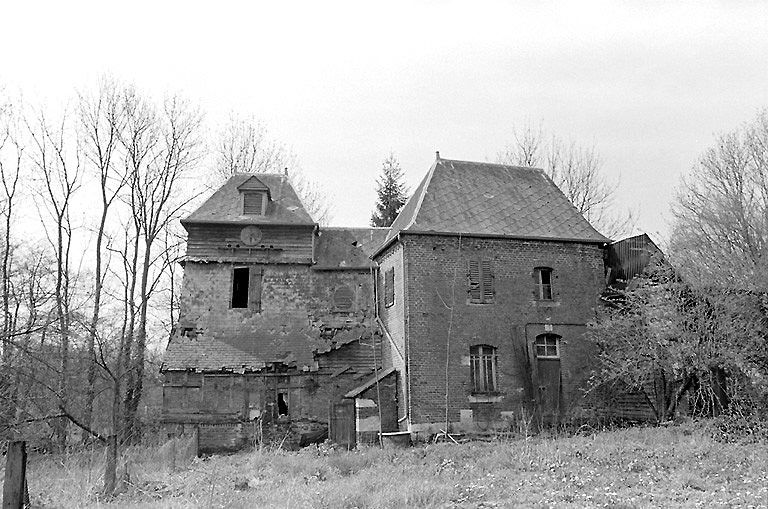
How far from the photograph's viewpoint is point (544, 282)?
19938mm

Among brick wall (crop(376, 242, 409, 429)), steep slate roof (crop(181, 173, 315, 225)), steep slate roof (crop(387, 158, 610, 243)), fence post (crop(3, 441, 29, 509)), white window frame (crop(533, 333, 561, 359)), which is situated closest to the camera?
fence post (crop(3, 441, 29, 509))

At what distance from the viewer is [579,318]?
1969 cm

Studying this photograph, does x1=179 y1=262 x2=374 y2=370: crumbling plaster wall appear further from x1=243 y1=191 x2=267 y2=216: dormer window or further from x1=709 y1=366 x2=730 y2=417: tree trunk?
x1=709 y1=366 x2=730 y2=417: tree trunk

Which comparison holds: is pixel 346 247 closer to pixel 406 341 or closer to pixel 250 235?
pixel 250 235

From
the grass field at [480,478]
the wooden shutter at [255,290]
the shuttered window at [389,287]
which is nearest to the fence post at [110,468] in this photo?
the grass field at [480,478]

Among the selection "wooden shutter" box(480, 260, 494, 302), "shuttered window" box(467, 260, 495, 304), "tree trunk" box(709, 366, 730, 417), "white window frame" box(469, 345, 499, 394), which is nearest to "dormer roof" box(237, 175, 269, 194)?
"shuttered window" box(467, 260, 495, 304)

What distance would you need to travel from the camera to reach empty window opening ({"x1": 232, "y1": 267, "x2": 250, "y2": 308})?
23.0 meters

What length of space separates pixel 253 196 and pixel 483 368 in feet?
36.6

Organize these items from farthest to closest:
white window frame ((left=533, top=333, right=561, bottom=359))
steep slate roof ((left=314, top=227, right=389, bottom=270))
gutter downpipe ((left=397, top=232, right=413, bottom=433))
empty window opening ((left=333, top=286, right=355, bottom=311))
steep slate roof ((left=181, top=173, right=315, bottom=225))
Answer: steep slate roof ((left=314, top=227, right=389, bottom=270))
steep slate roof ((left=181, top=173, right=315, bottom=225))
empty window opening ((left=333, top=286, right=355, bottom=311))
white window frame ((left=533, top=333, right=561, bottom=359))
gutter downpipe ((left=397, top=232, right=413, bottom=433))

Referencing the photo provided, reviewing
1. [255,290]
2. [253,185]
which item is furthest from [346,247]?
[253,185]

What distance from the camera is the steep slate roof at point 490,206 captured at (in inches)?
773

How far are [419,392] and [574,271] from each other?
21.5 feet

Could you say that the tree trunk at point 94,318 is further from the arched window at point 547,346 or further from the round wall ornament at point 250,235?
the arched window at point 547,346

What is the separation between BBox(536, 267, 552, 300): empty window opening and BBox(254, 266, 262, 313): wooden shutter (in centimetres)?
995
